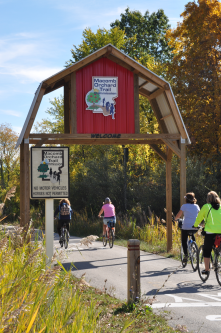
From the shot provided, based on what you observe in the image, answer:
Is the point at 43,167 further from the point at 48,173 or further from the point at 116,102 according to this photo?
the point at 116,102

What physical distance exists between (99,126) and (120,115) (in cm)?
80

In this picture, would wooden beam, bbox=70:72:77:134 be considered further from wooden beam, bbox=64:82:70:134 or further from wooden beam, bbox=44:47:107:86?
wooden beam, bbox=64:82:70:134

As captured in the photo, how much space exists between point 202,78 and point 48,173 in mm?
20527

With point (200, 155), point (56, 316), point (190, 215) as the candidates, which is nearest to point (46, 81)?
point (190, 215)

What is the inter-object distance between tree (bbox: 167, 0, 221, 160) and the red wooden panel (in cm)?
1065

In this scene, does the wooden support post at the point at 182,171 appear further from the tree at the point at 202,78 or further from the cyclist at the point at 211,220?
the tree at the point at 202,78

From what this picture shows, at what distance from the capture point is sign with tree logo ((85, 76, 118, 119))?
13.5 m

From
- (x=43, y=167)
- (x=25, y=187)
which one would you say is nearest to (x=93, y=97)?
(x=25, y=187)

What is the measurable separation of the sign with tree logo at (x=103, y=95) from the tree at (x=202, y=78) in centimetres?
1099

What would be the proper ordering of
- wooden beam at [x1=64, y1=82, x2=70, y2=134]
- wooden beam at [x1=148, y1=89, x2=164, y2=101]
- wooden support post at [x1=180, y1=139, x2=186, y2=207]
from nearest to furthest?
wooden support post at [x1=180, y1=139, x2=186, y2=207]
wooden beam at [x1=148, y1=89, x2=164, y2=101]
wooden beam at [x1=64, y1=82, x2=70, y2=134]

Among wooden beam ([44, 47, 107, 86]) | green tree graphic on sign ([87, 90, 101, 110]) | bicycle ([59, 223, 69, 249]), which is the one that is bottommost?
bicycle ([59, 223, 69, 249])

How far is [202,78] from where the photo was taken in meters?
24.3

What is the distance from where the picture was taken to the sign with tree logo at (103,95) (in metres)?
13.5

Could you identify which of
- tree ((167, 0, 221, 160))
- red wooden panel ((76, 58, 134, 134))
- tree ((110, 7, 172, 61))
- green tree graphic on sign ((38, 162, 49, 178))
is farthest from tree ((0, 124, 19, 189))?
green tree graphic on sign ((38, 162, 49, 178))
